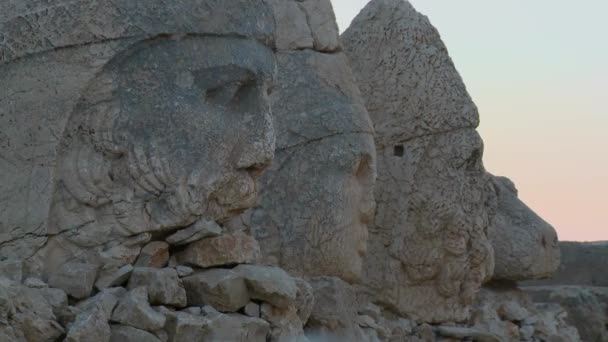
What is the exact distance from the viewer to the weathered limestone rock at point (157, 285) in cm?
491

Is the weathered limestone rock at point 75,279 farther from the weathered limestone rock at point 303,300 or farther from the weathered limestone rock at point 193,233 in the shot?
the weathered limestone rock at point 303,300

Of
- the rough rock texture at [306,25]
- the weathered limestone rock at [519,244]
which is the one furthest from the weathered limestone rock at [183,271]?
the weathered limestone rock at [519,244]

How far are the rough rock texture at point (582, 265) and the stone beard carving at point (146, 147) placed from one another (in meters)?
7.41

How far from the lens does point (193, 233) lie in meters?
5.12

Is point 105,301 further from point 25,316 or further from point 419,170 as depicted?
point 419,170

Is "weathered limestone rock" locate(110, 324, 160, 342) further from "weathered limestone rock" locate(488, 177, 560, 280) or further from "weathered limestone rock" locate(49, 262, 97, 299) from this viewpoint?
"weathered limestone rock" locate(488, 177, 560, 280)

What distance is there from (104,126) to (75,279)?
0.55 m

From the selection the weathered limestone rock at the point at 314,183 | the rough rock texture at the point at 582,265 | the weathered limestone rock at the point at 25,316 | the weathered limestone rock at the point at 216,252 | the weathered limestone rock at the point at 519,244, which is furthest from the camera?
the rough rock texture at the point at 582,265

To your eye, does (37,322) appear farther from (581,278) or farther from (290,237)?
(581,278)

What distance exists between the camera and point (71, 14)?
494 centimetres

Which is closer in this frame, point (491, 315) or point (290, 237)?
point (290, 237)

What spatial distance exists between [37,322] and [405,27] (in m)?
4.68

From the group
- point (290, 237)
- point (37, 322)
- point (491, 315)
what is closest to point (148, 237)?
point (37, 322)

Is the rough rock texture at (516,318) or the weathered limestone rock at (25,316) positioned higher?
the weathered limestone rock at (25,316)
